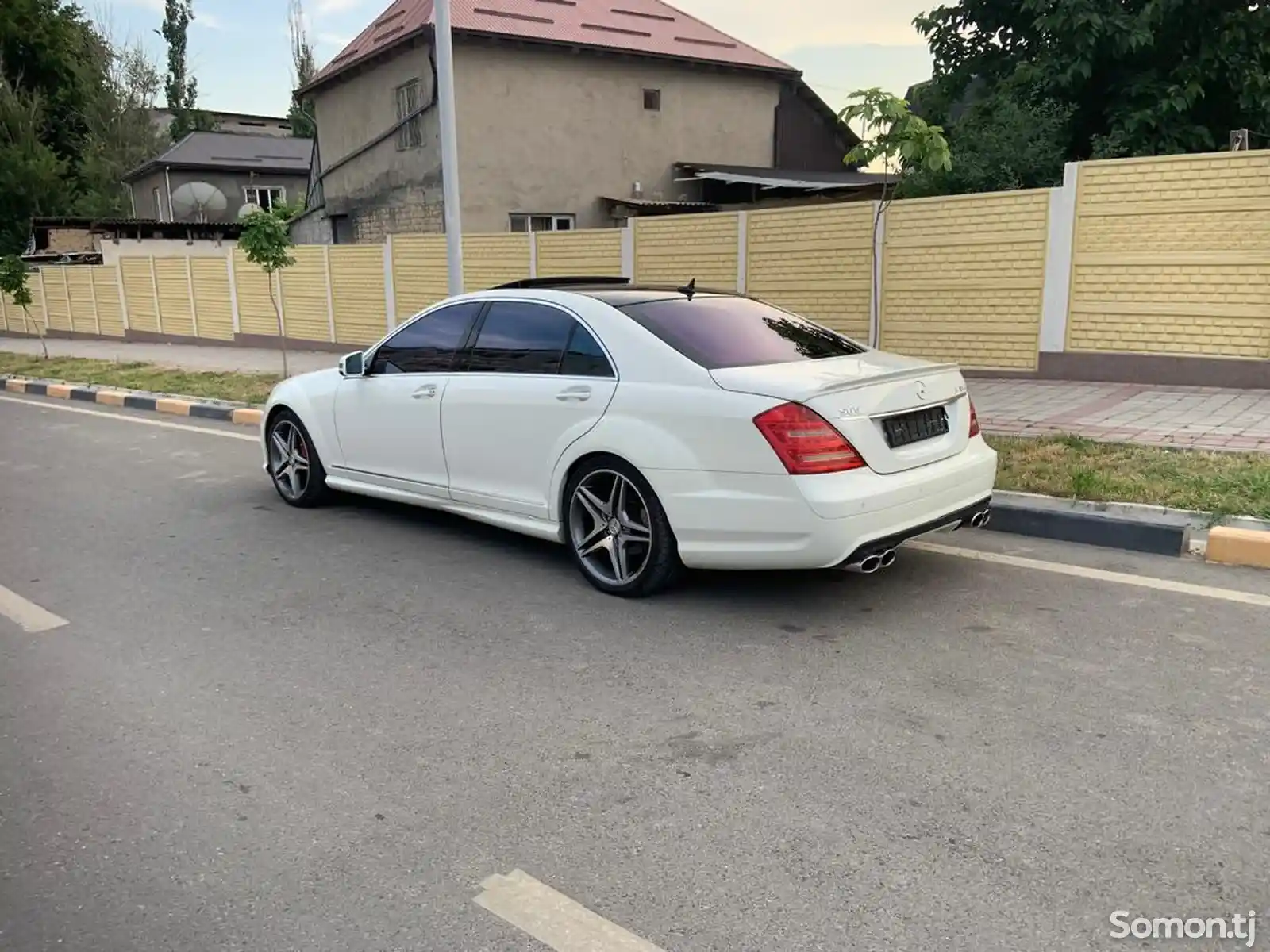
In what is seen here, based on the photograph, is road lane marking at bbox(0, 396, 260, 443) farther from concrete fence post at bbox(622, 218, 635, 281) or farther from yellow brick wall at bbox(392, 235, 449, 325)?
concrete fence post at bbox(622, 218, 635, 281)

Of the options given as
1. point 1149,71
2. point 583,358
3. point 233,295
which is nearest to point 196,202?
point 233,295

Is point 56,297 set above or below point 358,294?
below

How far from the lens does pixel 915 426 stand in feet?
15.5

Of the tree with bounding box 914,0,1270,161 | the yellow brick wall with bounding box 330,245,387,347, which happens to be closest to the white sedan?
the tree with bounding box 914,0,1270,161

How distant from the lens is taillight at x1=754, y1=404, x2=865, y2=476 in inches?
171

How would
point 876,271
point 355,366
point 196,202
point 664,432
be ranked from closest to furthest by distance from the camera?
point 664,432 → point 355,366 → point 876,271 → point 196,202

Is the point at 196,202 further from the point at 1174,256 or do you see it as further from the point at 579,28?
the point at 1174,256

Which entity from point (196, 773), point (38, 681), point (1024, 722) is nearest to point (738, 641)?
point (1024, 722)

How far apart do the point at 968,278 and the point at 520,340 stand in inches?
290

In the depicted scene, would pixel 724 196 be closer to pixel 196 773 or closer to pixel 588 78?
pixel 588 78

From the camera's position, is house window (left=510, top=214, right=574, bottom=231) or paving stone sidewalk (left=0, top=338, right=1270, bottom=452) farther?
house window (left=510, top=214, right=574, bottom=231)

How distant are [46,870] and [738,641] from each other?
2670mm

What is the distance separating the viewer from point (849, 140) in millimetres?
30312

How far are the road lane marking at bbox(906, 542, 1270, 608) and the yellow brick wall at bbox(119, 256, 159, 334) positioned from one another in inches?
948
